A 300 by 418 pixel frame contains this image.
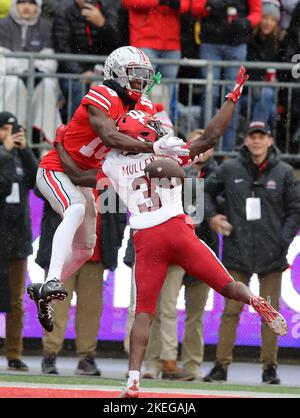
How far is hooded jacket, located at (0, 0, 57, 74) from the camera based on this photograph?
13508 millimetres

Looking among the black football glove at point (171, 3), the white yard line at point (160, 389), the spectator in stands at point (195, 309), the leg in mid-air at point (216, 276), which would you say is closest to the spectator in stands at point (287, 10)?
the black football glove at point (171, 3)

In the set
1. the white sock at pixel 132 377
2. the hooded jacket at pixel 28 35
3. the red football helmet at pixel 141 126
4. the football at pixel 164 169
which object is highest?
the hooded jacket at pixel 28 35

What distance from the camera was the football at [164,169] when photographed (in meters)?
8.71

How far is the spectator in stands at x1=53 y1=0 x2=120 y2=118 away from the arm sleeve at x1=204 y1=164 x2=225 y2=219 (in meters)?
2.24

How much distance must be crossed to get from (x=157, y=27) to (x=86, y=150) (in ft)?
13.1

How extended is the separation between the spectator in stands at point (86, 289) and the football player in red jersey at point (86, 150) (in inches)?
82.5

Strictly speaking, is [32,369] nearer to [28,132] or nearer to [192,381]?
[192,381]

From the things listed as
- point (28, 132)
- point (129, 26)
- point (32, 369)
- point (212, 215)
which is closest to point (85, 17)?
point (129, 26)

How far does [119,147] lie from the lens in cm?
893

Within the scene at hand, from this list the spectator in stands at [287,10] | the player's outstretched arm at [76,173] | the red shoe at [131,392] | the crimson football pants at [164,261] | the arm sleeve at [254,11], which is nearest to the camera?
the red shoe at [131,392]

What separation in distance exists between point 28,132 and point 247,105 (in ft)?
7.48

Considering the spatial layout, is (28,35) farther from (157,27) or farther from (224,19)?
(224,19)

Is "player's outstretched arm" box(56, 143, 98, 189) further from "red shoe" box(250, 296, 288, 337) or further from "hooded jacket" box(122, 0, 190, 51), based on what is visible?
"hooded jacket" box(122, 0, 190, 51)

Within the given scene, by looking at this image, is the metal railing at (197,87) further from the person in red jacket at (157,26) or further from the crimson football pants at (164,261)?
the crimson football pants at (164,261)
